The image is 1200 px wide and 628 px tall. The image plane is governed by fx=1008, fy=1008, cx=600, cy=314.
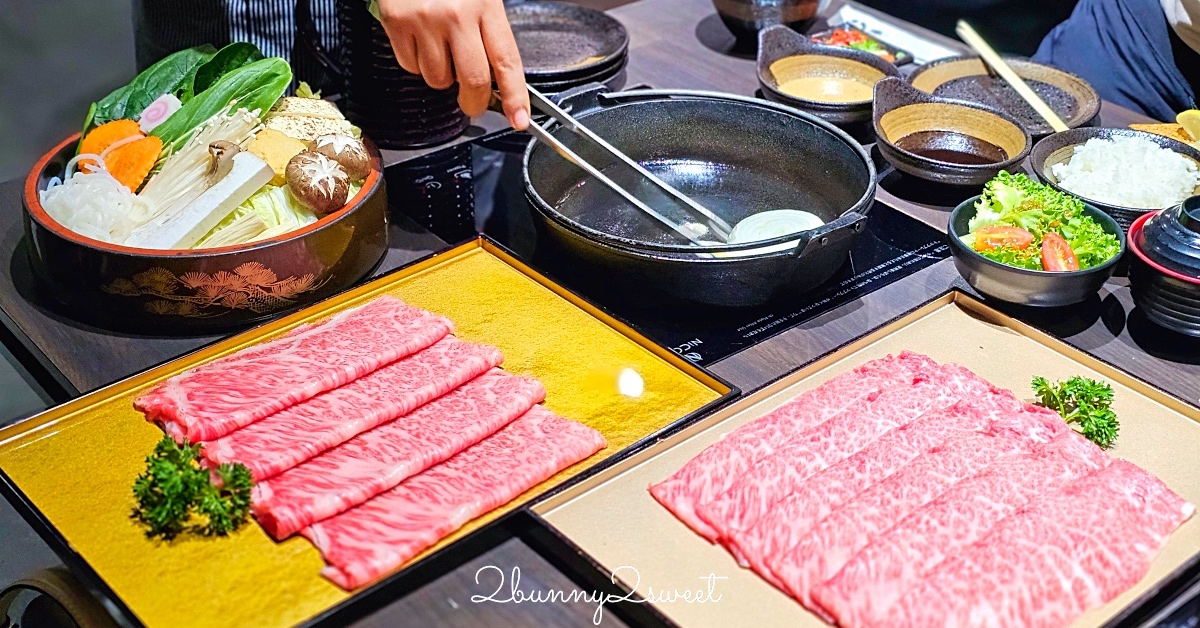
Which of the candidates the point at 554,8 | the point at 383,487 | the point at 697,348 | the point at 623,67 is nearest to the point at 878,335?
the point at 697,348

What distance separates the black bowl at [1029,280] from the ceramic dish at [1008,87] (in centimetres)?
86

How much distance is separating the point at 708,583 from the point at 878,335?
0.71 meters

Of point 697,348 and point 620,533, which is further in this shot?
point 697,348

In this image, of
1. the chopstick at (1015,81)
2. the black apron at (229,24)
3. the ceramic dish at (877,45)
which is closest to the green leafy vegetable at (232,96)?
the black apron at (229,24)

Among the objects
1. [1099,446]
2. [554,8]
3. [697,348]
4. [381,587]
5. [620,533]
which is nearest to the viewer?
[381,587]

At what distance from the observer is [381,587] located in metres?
1.42

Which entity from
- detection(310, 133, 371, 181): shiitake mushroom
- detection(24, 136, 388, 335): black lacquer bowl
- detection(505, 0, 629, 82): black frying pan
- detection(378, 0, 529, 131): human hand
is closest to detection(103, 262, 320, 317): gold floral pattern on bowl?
detection(24, 136, 388, 335): black lacquer bowl

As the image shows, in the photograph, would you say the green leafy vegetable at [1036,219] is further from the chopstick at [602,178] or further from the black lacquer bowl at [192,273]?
A: the black lacquer bowl at [192,273]

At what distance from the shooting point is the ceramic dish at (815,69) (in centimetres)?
292

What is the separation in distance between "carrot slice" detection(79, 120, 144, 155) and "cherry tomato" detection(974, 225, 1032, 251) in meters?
1.85

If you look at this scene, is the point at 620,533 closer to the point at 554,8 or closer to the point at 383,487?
the point at 383,487

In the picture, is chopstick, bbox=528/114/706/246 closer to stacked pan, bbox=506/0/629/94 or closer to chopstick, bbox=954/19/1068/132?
stacked pan, bbox=506/0/629/94

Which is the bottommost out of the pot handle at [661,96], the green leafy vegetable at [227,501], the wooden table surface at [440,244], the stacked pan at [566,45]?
the wooden table surface at [440,244]

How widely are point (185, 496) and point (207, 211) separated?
71 cm
